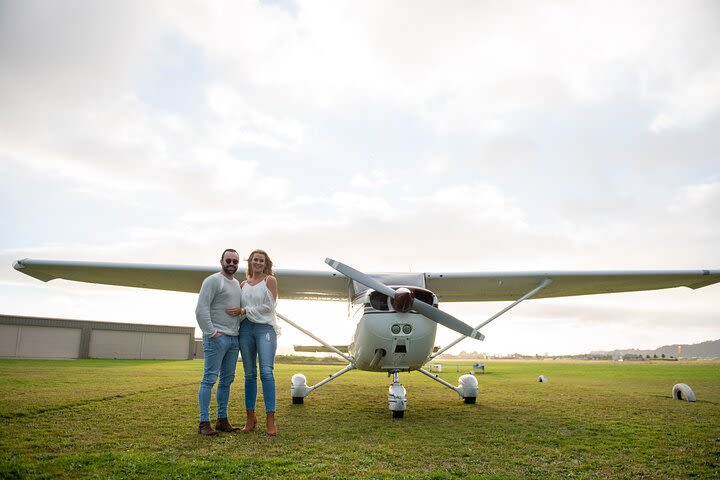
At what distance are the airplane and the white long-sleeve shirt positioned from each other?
1.94 meters

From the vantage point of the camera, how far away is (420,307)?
6.41 meters

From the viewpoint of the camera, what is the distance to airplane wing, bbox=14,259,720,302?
28.6ft

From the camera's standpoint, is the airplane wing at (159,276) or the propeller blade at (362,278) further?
the airplane wing at (159,276)

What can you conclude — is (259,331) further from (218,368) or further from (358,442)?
Result: (358,442)

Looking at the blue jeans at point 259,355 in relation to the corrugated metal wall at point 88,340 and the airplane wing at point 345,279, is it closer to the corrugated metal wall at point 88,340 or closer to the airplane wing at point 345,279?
the airplane wing at point 345,279

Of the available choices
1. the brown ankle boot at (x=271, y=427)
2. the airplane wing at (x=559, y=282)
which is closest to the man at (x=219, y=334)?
the brown ankle boot at (x=271, y=427)

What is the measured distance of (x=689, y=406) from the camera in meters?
8.34

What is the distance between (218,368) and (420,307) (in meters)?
2.83

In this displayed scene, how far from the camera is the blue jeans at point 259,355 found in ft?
16.5

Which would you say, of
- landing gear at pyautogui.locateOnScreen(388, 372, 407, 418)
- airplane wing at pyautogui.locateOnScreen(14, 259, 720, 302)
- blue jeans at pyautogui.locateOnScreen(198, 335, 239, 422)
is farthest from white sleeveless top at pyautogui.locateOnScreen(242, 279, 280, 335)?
airplane wing at pyautogui.locateOnScreen(14, 259, 720, 302)

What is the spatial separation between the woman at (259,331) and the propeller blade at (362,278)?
63.5 inches

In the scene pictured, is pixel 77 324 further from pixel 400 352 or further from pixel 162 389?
pixel 400 352

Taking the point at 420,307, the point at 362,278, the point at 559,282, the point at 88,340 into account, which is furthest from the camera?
the point at 88,340

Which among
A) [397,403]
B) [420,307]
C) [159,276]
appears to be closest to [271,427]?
[397,403]
